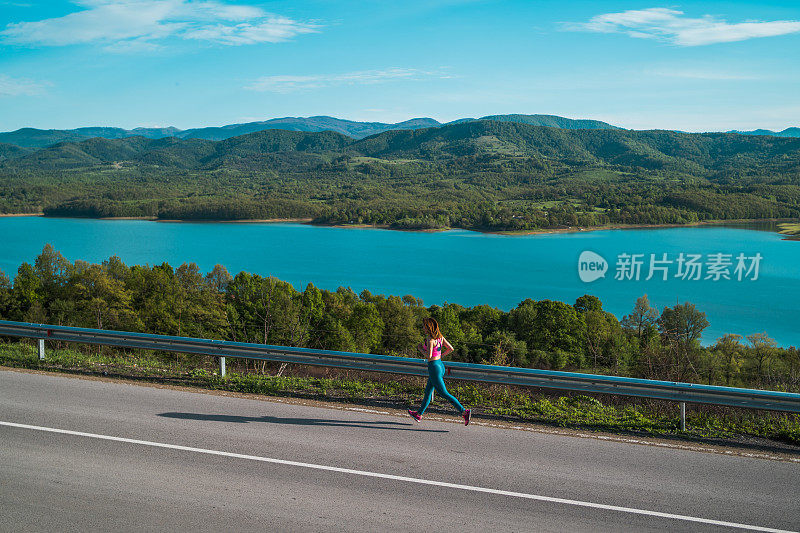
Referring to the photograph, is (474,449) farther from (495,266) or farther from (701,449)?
(495,266)

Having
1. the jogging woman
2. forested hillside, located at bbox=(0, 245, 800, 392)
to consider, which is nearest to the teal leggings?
the jogging woman

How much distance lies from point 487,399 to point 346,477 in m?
3.35

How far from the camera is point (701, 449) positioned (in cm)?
725

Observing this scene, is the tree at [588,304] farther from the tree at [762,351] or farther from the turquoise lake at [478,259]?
the tree at [762,351]

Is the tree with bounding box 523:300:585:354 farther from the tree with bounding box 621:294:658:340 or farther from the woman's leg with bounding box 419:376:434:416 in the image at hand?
the woman's leg with bounding box 419:376:434:416

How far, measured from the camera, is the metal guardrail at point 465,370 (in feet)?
25.4

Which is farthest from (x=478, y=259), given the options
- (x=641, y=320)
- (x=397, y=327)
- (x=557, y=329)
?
(x=397, y=327)

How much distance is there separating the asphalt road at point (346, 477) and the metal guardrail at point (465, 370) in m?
0.99

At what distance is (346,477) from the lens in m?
6.37

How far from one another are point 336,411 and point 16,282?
53.2 metres

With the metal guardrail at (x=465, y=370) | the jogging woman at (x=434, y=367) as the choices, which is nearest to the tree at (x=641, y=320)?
the metal guardrail at (x=465, y=370)

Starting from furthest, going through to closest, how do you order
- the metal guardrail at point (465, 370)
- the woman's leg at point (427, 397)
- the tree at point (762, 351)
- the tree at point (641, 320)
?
the tree at point (641, 320) → the tree at point (762, 351) → the woman's leg at point (427, 397) → the metal guardrail at point (465, 370)

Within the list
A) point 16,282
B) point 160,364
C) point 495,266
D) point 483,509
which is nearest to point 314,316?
point 16,282

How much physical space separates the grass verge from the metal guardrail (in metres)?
0.32
